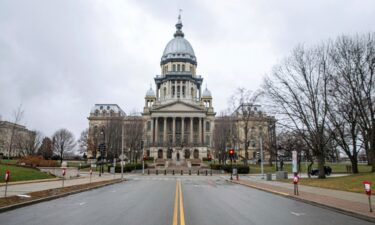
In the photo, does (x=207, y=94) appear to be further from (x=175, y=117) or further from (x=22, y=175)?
(x=22, y=175)

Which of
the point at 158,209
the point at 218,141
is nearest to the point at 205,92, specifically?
the point at 218,141

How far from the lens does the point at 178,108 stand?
10162cm

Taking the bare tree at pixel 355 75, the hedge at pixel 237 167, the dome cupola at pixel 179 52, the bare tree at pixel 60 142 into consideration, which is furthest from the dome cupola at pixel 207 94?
the bare tree at pixel 355 75

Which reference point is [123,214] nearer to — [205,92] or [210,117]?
[210,117]

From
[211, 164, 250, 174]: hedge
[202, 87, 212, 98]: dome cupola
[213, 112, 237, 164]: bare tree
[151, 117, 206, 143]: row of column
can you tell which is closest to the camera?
[211, 164, 250, 174]: hedge

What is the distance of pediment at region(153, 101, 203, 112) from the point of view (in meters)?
101

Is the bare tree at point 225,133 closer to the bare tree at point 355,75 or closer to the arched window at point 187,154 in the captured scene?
the arched window at point 187,154

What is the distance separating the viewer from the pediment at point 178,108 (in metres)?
101

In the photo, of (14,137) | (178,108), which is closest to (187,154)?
(178,108)

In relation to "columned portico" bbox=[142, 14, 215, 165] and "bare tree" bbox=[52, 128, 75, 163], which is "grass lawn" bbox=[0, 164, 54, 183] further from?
"bare tree" bbox=[52, 128, 75, 163]

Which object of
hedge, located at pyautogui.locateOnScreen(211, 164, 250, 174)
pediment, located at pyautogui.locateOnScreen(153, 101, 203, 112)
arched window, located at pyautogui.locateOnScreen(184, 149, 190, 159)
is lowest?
hedge, located at pyautogui.locateOnScreen(211, 164, 250, 174)

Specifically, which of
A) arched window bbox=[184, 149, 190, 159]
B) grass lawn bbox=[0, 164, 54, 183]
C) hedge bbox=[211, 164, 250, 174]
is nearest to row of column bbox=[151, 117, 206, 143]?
arched window bbox=[184, 149, 190, 159]

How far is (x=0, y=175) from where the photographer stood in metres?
25.0

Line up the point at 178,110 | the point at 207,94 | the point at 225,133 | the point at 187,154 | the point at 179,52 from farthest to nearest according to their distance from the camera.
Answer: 1. the point at 207,94
2. the point at 179,52
3. the point at 178,110
4. the point at 187,154
5. the point at 225,133
